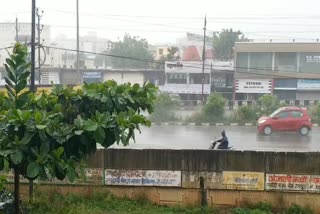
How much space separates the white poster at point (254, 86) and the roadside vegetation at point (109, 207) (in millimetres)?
24155

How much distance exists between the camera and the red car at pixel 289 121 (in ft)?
65.0

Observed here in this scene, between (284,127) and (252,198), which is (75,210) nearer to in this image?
(252,198)

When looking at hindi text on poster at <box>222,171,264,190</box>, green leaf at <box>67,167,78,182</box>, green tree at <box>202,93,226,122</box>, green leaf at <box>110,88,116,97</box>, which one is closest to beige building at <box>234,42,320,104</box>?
green tree at <box>202,93,226,122</box>

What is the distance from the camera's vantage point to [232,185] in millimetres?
9641

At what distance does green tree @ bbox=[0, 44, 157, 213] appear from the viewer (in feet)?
15.0

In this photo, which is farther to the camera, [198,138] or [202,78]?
[202,78]

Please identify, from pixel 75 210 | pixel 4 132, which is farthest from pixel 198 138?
pixel 4 132

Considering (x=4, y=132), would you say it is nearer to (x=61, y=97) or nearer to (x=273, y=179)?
(x=61, y=97)

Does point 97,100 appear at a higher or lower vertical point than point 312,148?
higher

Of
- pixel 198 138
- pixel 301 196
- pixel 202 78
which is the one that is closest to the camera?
pixel 301 196

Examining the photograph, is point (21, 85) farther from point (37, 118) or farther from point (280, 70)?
point (280, 70)

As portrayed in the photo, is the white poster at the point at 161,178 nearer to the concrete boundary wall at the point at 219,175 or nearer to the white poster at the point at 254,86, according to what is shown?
the concrete boundary wall at the point at 219,175

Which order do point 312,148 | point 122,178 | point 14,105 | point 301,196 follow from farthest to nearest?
1. point 312,148
2. point 122,178
3. point 301,196
4. point 14,105

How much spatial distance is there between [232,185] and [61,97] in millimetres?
5148
